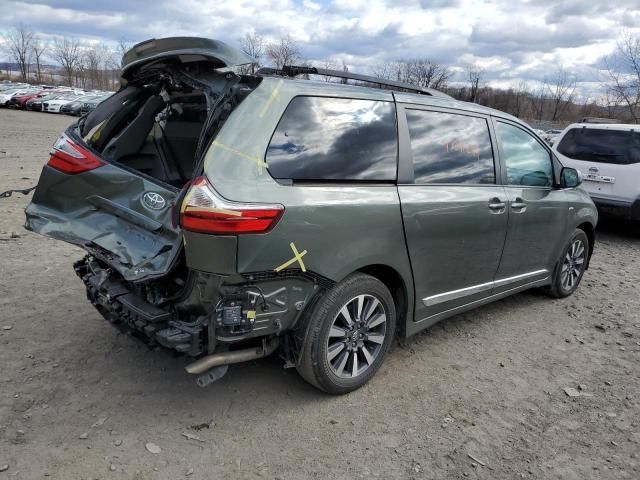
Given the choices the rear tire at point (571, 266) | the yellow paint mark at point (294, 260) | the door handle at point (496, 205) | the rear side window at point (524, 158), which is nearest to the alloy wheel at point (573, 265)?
the rear tire at point (571, 266)

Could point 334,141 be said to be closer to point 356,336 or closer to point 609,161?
point 356,336

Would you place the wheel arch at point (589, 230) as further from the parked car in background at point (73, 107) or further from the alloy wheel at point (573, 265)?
the parked car in background at point (73, 107)

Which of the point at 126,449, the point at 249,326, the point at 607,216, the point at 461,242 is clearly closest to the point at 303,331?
the point at 249,326

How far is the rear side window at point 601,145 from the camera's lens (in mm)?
8164

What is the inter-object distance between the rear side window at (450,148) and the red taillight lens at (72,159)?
212cm

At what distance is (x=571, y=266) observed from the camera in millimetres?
5445

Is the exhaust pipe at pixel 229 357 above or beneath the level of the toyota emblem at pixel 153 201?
beneath

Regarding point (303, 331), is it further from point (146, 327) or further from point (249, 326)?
point (146, 327)

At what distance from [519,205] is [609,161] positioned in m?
5.00

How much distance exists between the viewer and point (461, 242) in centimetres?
379

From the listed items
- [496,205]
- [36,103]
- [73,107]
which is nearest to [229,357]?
[496,205]

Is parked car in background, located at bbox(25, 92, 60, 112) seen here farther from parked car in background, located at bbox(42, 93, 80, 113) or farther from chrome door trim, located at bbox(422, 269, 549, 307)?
chrome door trim, located at bbox(422, 269, 549, 307)

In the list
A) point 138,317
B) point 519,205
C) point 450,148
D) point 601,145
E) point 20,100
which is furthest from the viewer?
point 20,100

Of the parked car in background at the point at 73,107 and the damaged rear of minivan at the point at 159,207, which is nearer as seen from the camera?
the damaged rear of minivan at the point at 159,207
